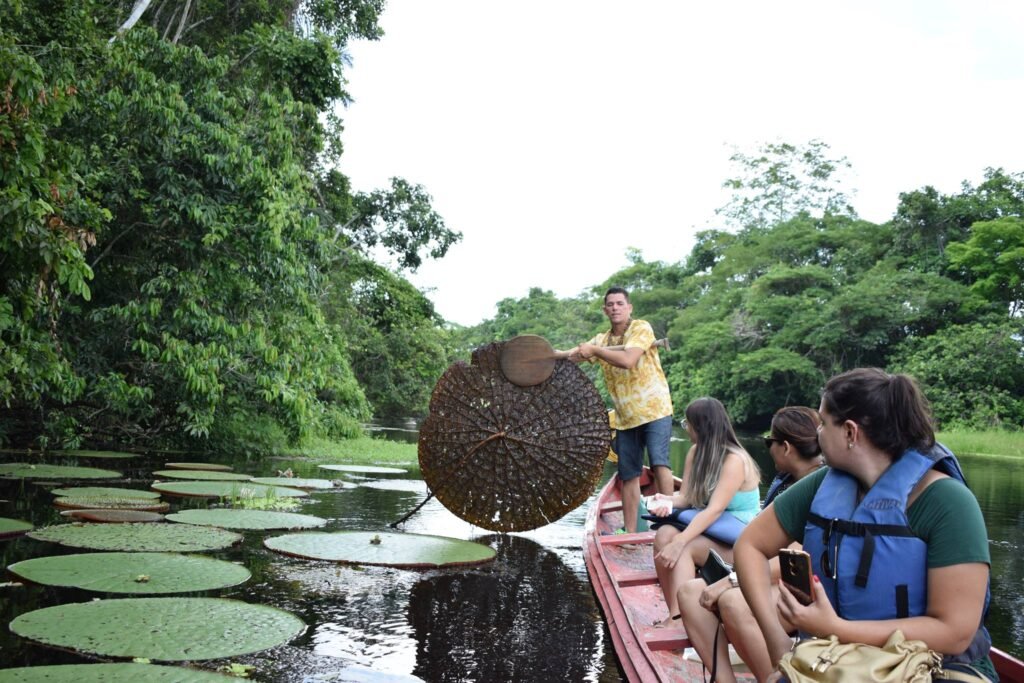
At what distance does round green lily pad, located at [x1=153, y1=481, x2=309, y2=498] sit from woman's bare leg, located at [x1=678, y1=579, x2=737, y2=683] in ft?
16.3

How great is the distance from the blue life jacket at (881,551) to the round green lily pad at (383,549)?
3203mm

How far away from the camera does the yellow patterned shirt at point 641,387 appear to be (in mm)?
5766

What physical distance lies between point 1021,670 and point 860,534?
2.96ft

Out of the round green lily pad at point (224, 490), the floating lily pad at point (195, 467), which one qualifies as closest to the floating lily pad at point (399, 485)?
the round green lily pad at point (224, 490)

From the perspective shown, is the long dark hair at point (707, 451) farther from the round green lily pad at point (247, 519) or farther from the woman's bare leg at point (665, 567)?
the round green lily pad at point (247, 519)

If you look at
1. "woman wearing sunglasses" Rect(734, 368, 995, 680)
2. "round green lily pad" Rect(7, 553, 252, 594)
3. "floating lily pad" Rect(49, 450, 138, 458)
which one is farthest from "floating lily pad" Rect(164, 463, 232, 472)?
"woman wearing sunglasses" Rect(734, 368, 995, 680)

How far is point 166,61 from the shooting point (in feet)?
33.1

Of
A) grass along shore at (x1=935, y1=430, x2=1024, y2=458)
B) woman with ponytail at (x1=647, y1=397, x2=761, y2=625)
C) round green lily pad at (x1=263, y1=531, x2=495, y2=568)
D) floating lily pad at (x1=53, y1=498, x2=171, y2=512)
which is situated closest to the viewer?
woman with ponytail at (x1=647, y1=397, x2=761, y2=625)

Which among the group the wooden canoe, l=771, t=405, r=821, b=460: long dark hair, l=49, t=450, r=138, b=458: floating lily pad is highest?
l=771, t=405, r=821, b=460: long dark hair

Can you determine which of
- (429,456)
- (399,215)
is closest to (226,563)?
(429,456)

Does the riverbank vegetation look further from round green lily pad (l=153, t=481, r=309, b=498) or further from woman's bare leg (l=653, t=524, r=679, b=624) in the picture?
woman's bare leg (l=653, t=524, r=679, b=624)

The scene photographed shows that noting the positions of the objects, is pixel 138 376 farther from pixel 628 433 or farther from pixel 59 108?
pixel 628 433

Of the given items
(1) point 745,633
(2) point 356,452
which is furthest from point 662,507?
(2) point 356,452

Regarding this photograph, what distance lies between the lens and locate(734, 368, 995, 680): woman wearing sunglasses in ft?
6.61
